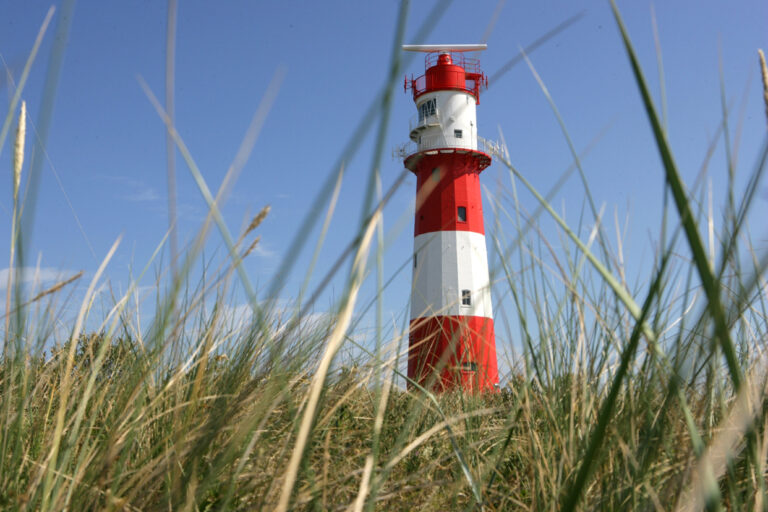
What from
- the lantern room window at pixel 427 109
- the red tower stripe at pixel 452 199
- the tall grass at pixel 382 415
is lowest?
the tall grass at pixel 382 415

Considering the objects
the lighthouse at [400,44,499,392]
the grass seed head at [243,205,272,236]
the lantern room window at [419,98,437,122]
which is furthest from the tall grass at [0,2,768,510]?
the lantern room window at [419,98,437,122]

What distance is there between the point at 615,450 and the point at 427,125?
1340 centimetres

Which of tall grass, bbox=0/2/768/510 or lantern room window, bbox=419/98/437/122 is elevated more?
lantern room window, bbox=419/98/437/122

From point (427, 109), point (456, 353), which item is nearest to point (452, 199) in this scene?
point (427, 109)

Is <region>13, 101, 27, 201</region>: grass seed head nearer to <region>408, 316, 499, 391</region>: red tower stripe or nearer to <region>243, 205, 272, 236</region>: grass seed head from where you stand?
<region>243, 205, 272, 236</region>: grass seed head

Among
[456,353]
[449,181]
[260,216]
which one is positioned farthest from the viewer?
[449,181]

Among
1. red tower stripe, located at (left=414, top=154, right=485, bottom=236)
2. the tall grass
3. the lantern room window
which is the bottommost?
the tall grass

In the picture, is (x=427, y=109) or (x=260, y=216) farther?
(x=427, y=109)

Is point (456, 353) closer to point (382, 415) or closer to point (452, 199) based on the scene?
point (382, 415)

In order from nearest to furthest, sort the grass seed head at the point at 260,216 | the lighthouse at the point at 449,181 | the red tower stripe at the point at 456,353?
the grass seed head at the point at 260,216, the red tower stripe at the point at 456,353, the lighthouse at the point at 449,181

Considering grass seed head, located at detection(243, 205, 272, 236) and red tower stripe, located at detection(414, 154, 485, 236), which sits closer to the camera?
grass seed head, located at detection(243, 205, 272, 236)

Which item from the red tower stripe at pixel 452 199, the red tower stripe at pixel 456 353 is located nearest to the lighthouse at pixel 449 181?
the red tower stripe at pixel 452 199

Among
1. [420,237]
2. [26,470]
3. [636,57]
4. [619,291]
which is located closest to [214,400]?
[26,470]

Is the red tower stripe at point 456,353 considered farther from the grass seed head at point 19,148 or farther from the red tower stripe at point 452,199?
the red tower stripe at point 452,199
